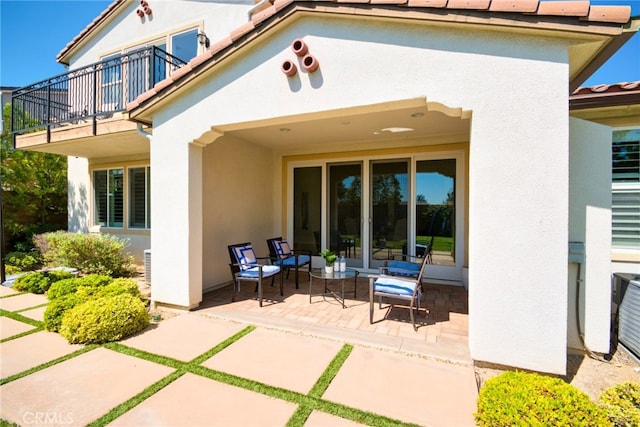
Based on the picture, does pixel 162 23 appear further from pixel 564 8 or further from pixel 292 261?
pixel 564 8

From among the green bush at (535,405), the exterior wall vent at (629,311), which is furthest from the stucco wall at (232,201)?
the exterior wall vent at (629,311)

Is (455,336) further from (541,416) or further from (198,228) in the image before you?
(198,228)

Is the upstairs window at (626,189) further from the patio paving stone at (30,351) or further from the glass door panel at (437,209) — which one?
the patio paving stone at (30,351)

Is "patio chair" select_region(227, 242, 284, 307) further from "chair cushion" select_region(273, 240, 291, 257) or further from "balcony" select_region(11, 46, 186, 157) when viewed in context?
"balcony" select_region(11, 46, 186, 157)

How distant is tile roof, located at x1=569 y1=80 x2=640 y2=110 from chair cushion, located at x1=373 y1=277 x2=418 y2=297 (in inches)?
152

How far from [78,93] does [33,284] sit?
5948 mm

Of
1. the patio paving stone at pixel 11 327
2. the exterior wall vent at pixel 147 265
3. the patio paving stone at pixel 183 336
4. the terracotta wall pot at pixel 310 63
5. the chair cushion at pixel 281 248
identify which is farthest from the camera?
the chair cushion at pixel 281 248

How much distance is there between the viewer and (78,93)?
8.94 m

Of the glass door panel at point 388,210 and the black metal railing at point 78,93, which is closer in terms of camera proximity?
the black metal railing at point 78,93

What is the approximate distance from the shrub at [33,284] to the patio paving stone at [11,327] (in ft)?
5.56

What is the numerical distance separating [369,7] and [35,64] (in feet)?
42.5

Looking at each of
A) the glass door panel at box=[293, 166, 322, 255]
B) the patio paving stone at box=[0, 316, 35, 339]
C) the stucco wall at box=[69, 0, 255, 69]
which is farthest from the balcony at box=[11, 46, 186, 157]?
the glass door panel at box=[293, 166, 322, 255]

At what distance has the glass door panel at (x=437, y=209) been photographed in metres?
7.29

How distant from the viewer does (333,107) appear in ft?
13.3
